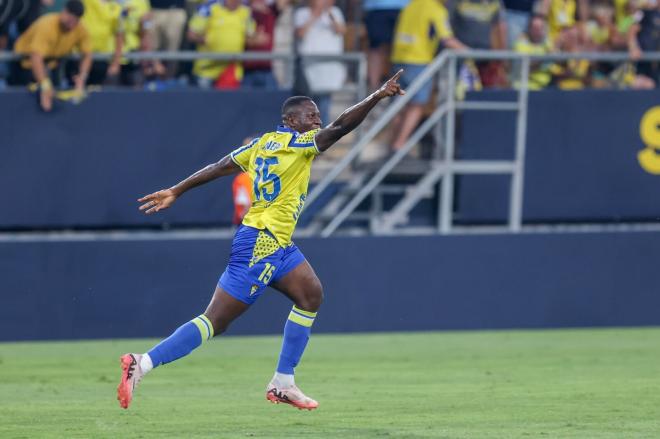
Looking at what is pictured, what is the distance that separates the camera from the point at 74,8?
14398 mm

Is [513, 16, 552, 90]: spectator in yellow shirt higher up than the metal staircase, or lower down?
higher up

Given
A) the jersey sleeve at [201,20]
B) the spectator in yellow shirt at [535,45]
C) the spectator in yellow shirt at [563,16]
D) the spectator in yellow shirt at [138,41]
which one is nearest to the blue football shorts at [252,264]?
the spectator in yellow shirt at [138,41]

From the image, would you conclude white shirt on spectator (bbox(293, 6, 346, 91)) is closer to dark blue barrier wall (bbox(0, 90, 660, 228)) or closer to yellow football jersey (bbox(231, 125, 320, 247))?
dark blue barrier wall (bbox(0, 90, 660, 228))

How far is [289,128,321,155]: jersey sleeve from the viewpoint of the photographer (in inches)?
370

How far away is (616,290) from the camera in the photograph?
16625mm

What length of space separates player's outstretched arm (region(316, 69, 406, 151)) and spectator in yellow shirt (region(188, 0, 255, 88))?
6.75m

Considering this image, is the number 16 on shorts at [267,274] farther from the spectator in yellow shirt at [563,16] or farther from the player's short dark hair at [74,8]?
the spectator in yellow shirt at [563,16]

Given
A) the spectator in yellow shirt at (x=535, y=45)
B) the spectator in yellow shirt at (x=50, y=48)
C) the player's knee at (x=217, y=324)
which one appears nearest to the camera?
the player's knee at (x=217, y=324)

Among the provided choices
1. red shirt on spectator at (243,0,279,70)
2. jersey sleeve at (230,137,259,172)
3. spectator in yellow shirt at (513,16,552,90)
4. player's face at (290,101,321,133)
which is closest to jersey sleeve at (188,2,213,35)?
red shirt on spectator at (243,0,279,70)

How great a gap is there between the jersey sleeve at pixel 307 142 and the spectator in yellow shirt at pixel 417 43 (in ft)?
21.9

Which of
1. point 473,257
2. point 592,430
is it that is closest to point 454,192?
point 473,257

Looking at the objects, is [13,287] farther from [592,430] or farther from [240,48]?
[592,430]

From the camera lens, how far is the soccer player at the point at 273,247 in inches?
368

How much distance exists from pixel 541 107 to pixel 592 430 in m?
8.42
